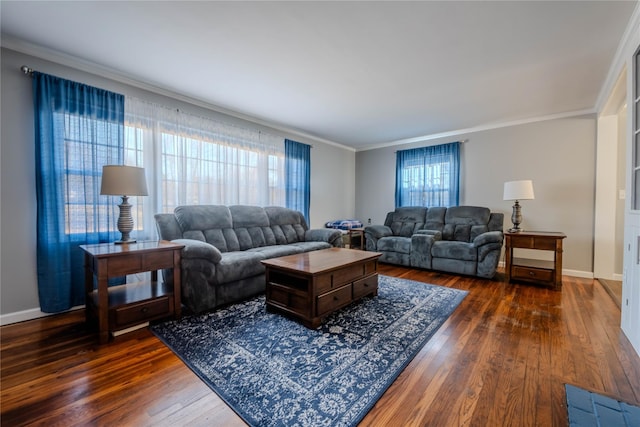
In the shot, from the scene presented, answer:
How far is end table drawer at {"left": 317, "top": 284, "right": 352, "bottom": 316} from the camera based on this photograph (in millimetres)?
2297

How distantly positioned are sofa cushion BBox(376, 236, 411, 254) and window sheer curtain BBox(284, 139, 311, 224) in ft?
4.80

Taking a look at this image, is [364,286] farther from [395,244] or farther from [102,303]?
[102,303]

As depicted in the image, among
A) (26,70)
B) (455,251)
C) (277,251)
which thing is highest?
(26,70)

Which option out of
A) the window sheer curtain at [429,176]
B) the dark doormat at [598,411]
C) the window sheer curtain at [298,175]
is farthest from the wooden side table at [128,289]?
the window sheer curtain at [429,176]

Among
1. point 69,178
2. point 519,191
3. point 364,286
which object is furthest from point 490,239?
point 69,178

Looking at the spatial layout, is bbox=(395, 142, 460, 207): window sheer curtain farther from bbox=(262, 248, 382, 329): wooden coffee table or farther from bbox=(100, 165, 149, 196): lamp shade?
bbox=(100, 165, 149, 196): lamp shade

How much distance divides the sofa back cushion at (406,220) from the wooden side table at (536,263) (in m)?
1.42

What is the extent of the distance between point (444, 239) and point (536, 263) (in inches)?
49.3

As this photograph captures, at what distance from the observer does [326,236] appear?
404 centimetres

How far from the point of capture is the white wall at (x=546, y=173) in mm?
3840

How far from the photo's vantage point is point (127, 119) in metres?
2.92

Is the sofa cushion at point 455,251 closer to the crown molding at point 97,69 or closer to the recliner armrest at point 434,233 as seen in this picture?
the recliner armrest at point 434,233

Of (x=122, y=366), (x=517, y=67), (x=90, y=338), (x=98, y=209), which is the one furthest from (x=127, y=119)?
(x=517, y=67)

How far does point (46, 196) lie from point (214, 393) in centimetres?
236
